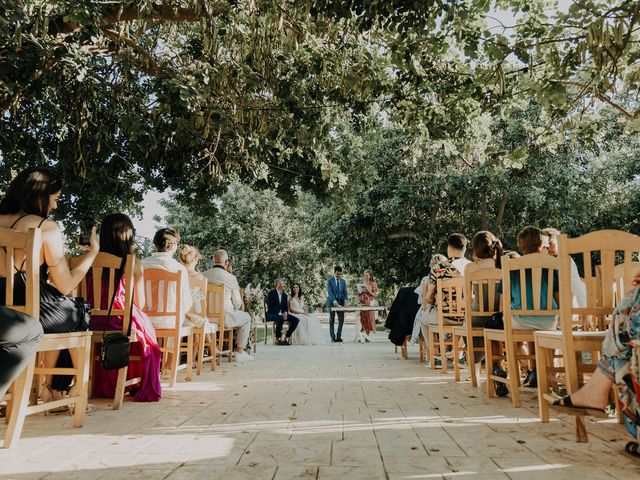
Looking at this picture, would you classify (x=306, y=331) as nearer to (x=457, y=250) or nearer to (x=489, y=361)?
(x=457, y=250)

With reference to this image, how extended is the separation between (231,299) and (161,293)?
3534 mm

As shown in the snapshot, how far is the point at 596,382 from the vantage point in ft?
9.77

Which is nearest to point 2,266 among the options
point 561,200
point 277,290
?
point 277,290

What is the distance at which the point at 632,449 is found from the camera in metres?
2.99

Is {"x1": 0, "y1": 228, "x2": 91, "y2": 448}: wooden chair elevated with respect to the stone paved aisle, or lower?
elevated

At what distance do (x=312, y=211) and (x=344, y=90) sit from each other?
578 inches

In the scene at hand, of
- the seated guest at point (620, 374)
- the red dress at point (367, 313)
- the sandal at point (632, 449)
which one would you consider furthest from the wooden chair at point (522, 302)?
the red dress at point (367, 313)

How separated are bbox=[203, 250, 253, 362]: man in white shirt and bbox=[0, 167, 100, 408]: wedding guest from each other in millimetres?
4881

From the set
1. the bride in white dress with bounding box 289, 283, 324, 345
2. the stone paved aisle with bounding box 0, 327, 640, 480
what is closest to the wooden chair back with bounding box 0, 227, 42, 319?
the stone paved aisle with bounding box 0, 327, 640, 480

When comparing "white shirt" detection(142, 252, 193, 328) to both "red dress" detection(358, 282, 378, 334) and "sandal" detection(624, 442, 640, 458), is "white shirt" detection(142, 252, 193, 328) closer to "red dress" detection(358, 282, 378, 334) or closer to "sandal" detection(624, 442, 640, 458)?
"sandal" detection(624, 442, 640, 458)

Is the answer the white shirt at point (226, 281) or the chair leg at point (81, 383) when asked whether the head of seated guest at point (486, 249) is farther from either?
the white shirt at point (226, 281)

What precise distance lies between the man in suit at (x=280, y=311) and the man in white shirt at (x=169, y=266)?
25.5 ft

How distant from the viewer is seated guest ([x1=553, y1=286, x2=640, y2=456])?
2.73 meters

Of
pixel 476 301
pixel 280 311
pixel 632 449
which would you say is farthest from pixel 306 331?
pixel 632 449
